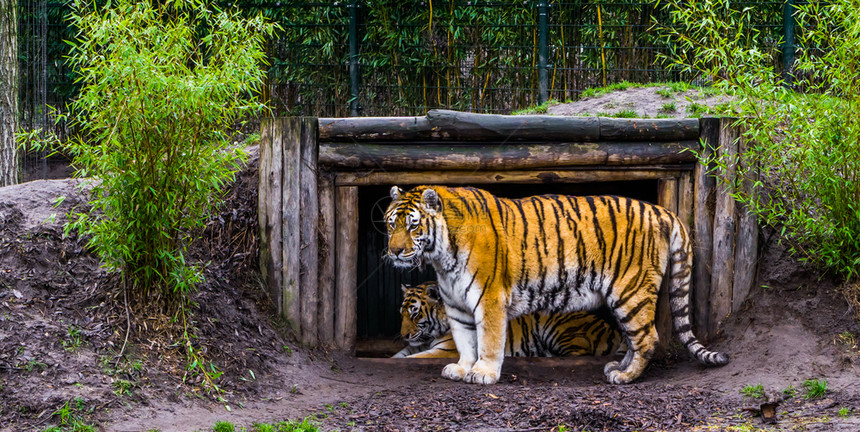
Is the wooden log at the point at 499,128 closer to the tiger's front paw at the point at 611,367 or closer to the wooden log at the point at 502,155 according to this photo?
the wooden log at the point at 502,155

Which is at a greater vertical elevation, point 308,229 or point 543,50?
point 543,50

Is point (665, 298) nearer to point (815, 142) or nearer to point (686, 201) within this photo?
point (686, 201)

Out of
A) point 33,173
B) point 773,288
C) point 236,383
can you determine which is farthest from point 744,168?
point 33,173

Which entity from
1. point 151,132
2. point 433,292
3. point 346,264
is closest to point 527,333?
point 433,292

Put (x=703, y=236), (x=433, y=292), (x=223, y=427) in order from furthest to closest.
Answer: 1. (x=433, y=292)
2. (x=703, y=236)
3. (x=223, y=427)

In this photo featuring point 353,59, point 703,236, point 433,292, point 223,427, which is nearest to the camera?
point 223,427

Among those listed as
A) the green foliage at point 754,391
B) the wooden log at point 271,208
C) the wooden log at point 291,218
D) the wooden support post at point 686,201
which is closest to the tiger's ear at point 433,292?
the wooden log at point 291,218

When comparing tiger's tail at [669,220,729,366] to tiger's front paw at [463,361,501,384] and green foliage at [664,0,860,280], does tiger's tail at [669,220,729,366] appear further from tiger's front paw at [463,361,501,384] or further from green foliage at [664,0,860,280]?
tiger's front paw at [463,361,501,384]

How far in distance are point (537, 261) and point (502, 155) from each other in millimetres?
857

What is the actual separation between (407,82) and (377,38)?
0.62 metres

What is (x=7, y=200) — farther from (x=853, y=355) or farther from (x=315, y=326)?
(x=853, y=355)

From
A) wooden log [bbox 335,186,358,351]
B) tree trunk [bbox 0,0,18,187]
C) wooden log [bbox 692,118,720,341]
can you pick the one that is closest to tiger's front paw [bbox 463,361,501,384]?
wooden log [bbox 335,186,358,351]

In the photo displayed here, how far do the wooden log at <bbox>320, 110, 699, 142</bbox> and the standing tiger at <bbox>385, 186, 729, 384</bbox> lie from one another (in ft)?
1.46

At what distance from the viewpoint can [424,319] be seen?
701cm
